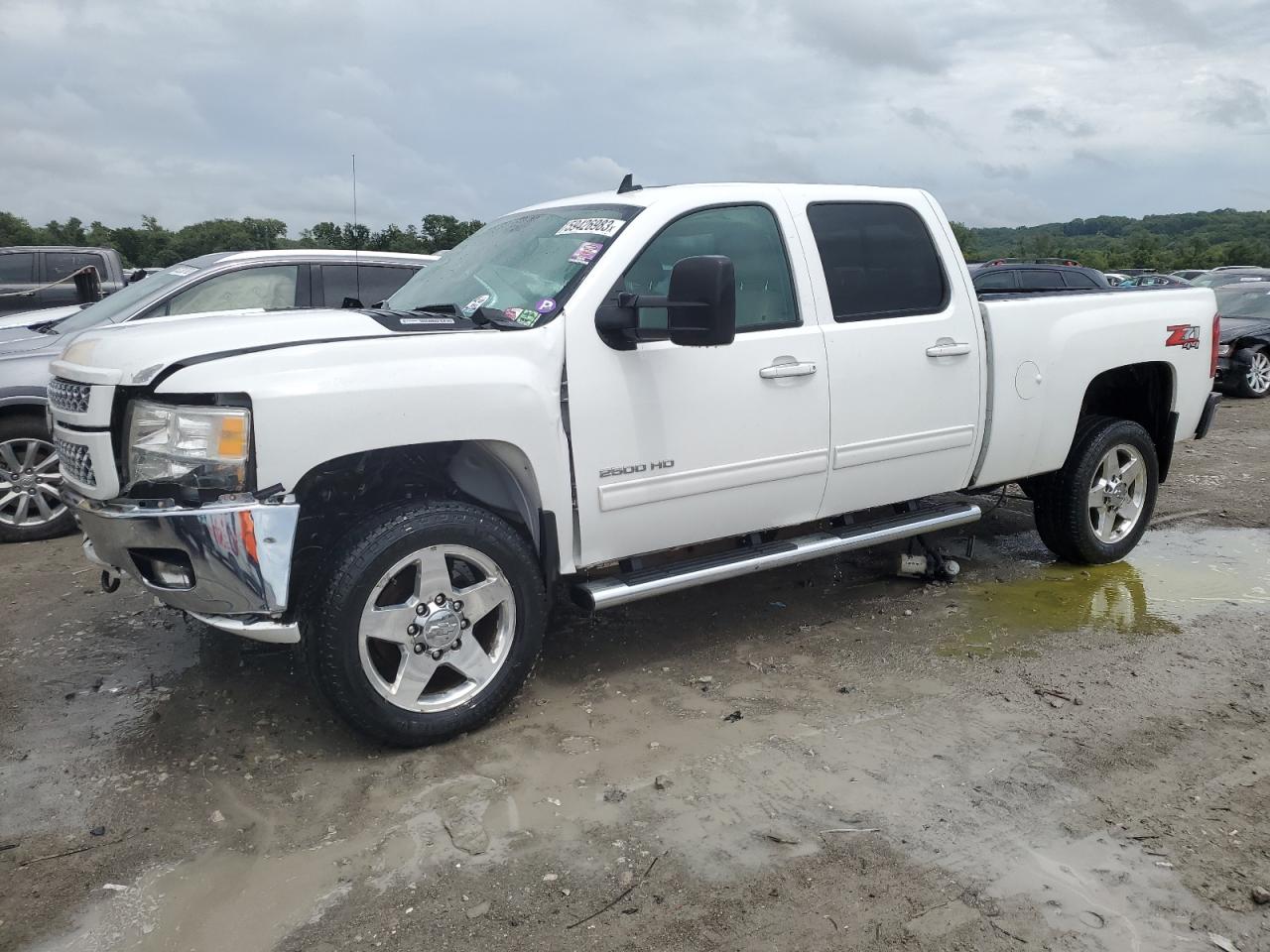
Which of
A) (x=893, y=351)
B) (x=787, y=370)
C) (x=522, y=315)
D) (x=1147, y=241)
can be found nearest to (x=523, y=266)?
(x=522, y=315)

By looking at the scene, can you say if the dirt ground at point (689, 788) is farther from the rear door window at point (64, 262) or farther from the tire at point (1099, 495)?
the rear door window at point (64, 262)

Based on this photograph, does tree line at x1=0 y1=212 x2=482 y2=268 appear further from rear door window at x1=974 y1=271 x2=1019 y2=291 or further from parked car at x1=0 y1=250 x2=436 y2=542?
rear door window at x1=974 y1=271 x2=1019 y2=291

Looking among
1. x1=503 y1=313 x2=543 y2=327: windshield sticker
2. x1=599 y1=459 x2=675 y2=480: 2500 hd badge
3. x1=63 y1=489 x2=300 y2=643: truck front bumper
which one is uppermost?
x1=503 y1=313 x2=543 y2=327: windshield sticker

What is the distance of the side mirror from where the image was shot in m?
3.55

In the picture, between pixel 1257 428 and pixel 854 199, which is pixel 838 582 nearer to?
pixel 854 199

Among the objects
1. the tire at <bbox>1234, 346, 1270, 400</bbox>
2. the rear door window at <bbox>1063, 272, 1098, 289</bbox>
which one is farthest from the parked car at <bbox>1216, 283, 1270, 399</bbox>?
the rear door window at <bbox>1063, 272, 1098, 289</bbox>

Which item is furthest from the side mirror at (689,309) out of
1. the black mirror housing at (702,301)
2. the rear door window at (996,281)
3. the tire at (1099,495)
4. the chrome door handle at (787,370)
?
the rear door window at (996,281)

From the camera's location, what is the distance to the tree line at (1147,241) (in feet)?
172

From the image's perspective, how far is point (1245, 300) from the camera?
50.1 ft

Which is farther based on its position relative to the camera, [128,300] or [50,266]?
[50,266]

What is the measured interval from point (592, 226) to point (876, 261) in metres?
1.37

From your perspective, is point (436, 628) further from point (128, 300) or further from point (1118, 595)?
point (128, 300)

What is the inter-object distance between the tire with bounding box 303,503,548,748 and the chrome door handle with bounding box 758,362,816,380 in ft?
3.92

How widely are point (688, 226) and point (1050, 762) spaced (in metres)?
2.44
